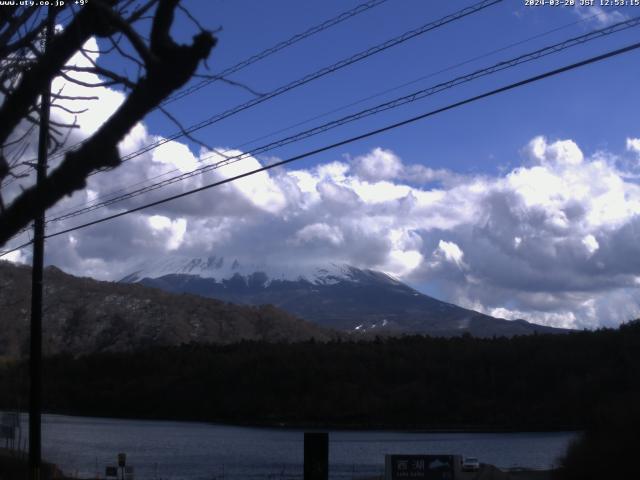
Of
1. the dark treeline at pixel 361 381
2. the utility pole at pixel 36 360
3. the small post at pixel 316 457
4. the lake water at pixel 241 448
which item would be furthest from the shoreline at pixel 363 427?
the small post at pixel 316 457

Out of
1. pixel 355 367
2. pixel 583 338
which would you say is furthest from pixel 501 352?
pixel 355 367

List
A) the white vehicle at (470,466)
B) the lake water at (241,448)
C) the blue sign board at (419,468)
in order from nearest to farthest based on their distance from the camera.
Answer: the blue sign board at (419,468)
the white vehicle at (470,466)
the lake water at (241,448)

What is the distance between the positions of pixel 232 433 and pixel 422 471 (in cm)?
7138

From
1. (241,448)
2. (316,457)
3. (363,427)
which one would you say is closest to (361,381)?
(363,427)

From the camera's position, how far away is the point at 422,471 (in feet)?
98.4

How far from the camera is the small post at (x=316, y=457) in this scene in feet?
41.7

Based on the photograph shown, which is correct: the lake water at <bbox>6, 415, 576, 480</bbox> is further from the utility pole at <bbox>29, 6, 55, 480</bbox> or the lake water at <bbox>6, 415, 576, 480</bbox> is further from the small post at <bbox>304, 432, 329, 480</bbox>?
the small post at <bbox>304, 432, 329, 480</bbox>

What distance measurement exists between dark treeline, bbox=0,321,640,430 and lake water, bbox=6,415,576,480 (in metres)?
6.45

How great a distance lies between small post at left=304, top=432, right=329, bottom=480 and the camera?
1272cm

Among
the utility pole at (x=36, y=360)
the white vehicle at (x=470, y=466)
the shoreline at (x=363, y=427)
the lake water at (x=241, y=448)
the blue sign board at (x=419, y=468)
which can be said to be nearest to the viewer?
the utility pole at (x=36, y=360)

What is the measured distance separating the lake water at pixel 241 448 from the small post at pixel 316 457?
31.0 meters

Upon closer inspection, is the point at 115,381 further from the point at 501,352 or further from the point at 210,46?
the point at 210,46

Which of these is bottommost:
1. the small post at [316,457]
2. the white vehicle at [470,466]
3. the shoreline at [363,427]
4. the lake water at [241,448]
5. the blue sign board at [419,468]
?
the shoreline at [363,427]

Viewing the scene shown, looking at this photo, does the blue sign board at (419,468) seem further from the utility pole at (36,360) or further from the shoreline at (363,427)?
the shoreline at (363,427)
